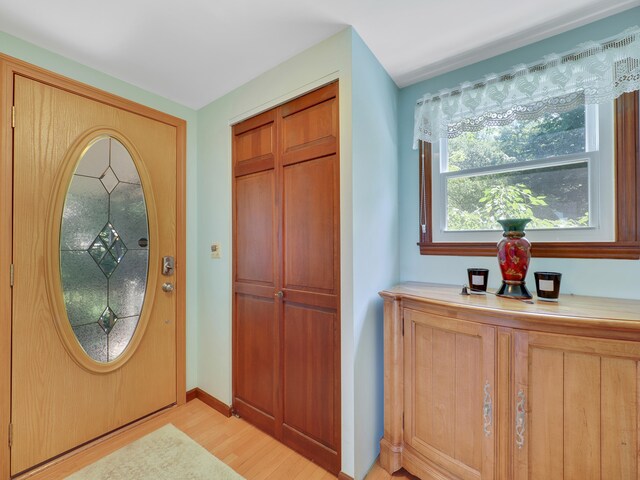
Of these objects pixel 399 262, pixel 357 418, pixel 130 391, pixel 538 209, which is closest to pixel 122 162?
pixel 130 391

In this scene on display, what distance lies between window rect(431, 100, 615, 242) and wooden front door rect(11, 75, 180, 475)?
206 centimetres

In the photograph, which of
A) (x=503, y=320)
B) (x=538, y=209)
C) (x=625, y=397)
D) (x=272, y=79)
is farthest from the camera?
(x=272, y=79)

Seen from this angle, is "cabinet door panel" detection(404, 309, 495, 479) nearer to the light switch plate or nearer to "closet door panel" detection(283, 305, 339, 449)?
"closet door panel" detection(283, 305, 339, 449)

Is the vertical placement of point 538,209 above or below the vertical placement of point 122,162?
below

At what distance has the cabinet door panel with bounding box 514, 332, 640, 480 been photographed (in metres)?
0.99

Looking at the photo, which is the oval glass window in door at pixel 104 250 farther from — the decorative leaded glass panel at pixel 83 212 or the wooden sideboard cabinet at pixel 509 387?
the wooden sideboard cabinet at pixel 509 387

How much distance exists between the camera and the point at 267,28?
1448 mm

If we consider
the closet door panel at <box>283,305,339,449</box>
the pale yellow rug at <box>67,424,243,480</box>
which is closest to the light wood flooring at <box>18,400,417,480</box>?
the pale yellow rug at <box>67,424,243,480</box>

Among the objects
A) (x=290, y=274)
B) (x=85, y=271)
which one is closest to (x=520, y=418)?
(x=290, y=274)

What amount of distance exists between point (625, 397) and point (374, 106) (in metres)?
1.70

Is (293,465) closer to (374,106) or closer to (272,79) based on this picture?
(374,106)

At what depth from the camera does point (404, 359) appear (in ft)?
4.92

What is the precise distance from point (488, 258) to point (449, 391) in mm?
794

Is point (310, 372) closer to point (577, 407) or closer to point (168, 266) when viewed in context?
point (577, 407)
